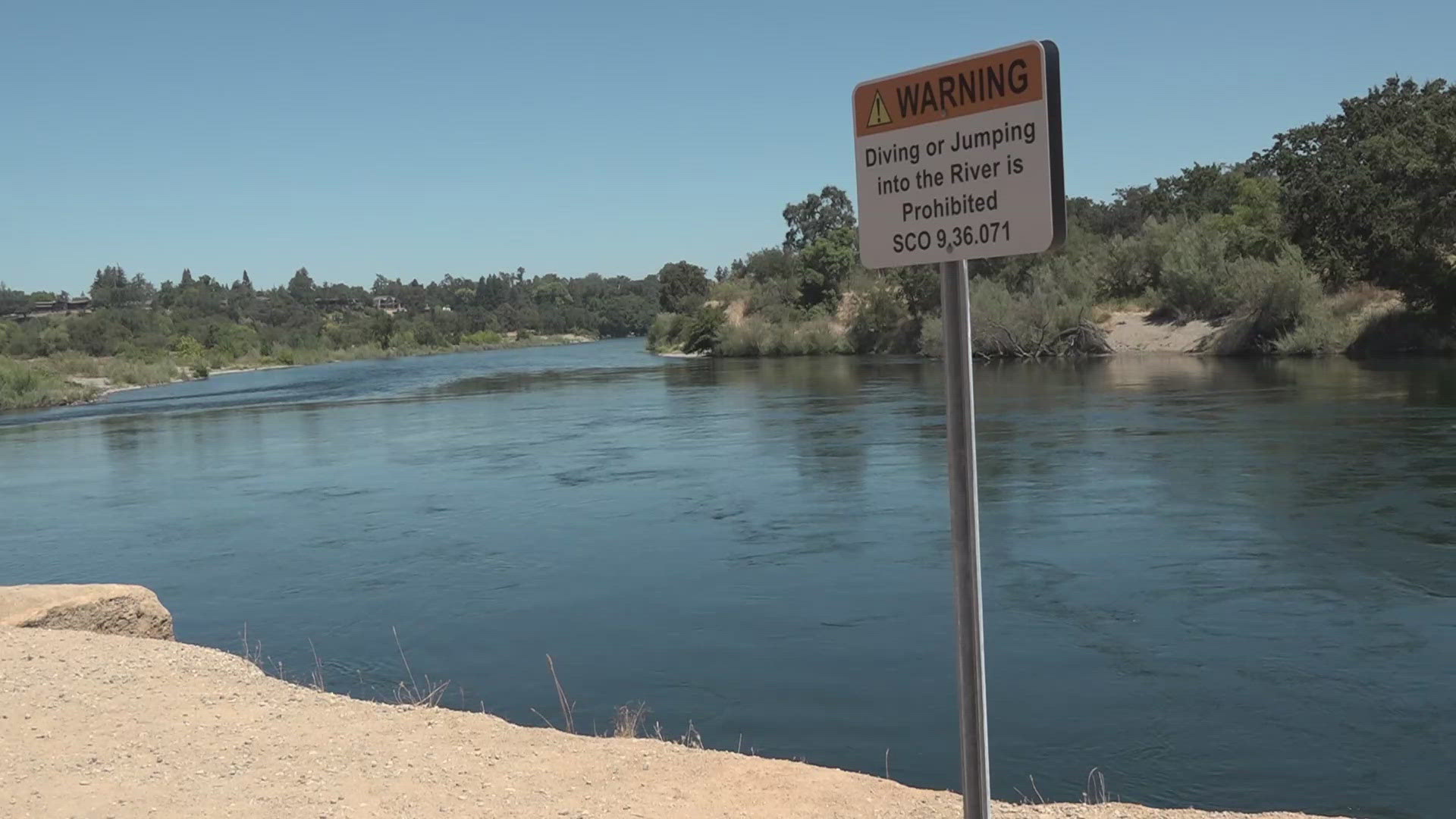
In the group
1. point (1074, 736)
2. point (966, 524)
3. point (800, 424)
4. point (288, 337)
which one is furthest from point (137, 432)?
Result: point (288, 337)

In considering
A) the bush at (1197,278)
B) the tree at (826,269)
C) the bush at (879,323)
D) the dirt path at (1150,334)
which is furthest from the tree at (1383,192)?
the tree at (826,269)

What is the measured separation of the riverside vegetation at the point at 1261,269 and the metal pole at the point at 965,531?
45.4 meters

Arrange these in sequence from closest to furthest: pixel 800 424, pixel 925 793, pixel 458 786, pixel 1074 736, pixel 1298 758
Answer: pixel 458 786 → pixel 925 793 → pixel 1298 758 → pixel 1074 736 → pixel 800 424

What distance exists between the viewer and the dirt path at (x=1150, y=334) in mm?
54250

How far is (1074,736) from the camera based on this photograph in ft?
29.5

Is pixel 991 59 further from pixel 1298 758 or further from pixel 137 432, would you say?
pixel 137 432

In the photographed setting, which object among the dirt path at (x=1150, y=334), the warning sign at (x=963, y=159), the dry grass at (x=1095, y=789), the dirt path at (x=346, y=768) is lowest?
the dry grass at (x=1095, y=789)

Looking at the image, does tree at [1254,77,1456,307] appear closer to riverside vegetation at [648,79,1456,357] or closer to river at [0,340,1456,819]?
riverside vegetation at [648,79,1456,357]

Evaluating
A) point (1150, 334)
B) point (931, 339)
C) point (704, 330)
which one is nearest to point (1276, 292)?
point (1150, 334)

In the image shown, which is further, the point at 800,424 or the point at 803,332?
the point at 803,332

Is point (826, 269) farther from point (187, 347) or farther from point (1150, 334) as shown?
point (187, 347)

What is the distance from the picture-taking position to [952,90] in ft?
12.2

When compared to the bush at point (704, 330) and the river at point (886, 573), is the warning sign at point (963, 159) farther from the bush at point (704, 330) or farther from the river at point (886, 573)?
the bush at point (704, 330)

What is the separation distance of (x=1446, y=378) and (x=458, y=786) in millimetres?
33917
